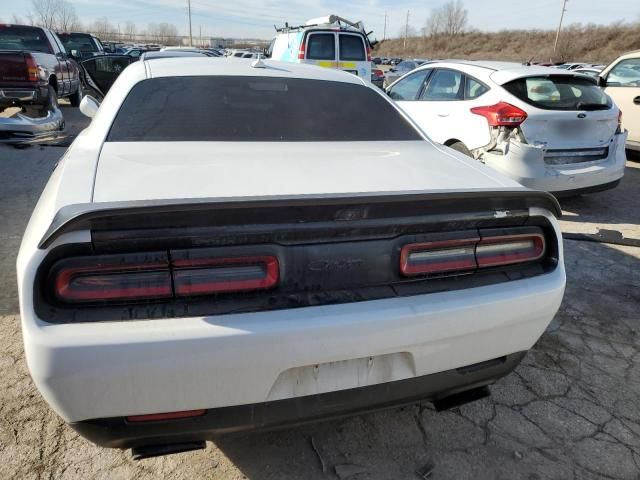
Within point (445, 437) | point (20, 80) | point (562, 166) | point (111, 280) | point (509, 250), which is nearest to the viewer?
point (111, 280)

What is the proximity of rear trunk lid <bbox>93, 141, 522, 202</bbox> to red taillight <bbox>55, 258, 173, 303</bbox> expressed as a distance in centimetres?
26

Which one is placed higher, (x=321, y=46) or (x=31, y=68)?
(x=321, y=46)

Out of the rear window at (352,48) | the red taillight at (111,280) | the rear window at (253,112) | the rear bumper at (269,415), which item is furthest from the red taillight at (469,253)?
the rear window at (352,48)

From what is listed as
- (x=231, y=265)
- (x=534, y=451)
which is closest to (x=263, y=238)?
(x=231, y=265)

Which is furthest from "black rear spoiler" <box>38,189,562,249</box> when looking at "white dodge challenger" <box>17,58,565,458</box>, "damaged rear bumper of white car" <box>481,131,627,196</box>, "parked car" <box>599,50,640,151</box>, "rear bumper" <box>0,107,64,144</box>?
"rear bumper" <box>0,107,64,144</box>

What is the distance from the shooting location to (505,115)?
16.0 feet

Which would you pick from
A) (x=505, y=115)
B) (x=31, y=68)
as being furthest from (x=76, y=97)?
(x=505, y=115)

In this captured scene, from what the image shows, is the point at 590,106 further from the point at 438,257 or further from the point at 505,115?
the point at 438,257

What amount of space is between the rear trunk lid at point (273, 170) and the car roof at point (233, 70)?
731 mm

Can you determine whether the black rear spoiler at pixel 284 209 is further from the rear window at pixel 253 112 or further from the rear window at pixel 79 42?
the rear window at pixel 79 42

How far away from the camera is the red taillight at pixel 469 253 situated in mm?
1688

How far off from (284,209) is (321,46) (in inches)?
486

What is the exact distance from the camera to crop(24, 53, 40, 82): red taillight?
8.20m

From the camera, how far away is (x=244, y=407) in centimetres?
153
